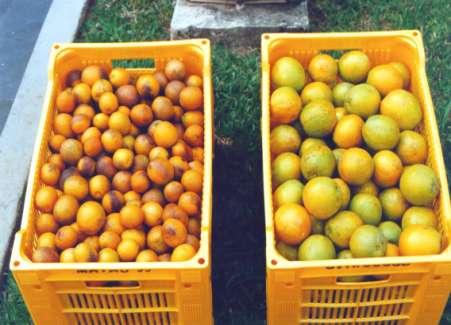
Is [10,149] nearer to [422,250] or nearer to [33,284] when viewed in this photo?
[33,284]

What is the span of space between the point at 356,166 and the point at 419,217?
12.3 inches

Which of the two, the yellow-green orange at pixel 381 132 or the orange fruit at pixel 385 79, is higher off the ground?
the orange fruit at pixel 385 79

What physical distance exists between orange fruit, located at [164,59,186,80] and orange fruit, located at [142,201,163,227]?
0.69 m

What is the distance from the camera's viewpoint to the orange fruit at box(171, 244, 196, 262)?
2.42m

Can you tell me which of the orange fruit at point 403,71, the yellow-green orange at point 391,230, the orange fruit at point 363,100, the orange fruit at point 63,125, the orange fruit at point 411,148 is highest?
the orange fruit at point 403,71

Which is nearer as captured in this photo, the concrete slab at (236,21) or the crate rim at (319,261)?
the crate rim at (319,261)

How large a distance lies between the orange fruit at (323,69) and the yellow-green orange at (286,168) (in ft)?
1.48

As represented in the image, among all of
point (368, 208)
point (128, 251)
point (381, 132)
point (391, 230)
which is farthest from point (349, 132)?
point (128, 251)

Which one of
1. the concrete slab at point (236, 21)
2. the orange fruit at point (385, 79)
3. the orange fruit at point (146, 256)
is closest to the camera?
the orange fruit at point (146, 256)

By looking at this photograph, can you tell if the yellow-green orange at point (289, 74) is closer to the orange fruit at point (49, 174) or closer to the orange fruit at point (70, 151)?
the orange fruit at point (70, 151)

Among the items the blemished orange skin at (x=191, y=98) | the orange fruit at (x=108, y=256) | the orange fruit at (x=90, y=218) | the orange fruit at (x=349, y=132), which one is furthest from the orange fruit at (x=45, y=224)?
the orange fruit at (x=349, y=132)

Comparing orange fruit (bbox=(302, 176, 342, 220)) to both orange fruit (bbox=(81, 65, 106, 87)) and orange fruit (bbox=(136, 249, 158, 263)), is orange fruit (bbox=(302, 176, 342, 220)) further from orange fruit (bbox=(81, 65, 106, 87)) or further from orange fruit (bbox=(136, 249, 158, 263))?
orange fruit (bbox=(81, 65, 106, 87))

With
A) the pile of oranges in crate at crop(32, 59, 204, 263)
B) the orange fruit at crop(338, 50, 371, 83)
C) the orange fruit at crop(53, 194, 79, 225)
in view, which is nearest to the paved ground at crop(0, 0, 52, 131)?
the pile of oranges in crate at crop(32, 59, 204, 263)

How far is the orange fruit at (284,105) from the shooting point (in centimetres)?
276
